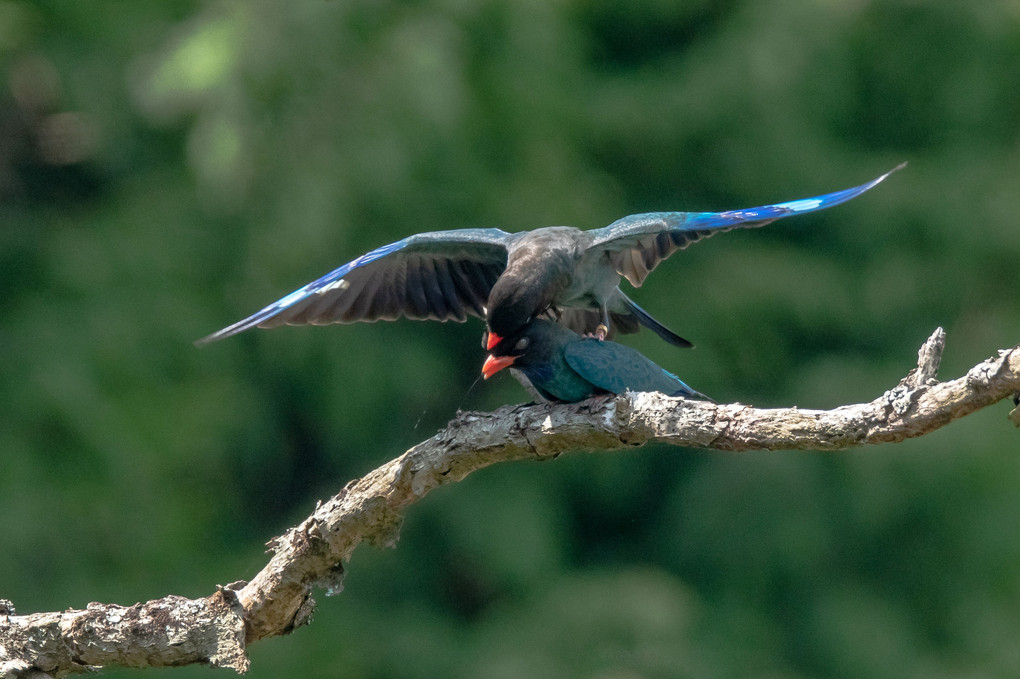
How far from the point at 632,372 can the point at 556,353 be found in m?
0.27

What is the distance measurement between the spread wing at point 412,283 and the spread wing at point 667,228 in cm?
45

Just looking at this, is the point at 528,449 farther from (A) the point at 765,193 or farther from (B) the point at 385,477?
(A) the point at 765,193

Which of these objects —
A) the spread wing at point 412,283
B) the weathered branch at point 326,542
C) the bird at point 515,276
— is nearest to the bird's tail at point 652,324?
the bird at point 515,276

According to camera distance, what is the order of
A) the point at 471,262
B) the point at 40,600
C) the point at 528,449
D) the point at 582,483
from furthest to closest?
the point at 582,483
the point at 40,600
the point at 471,262
the point at 528,449

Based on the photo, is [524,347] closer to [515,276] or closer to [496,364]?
[496,364]

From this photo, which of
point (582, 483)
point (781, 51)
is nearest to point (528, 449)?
point (582, 483)

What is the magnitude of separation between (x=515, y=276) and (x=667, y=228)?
1.85ft

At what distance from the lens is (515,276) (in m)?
4.29

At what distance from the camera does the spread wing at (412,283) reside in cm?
475

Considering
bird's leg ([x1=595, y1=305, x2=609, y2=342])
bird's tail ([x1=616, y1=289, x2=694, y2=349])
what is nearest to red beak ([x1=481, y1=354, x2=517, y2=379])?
bird's leg ([x1=595, y1=305, x2=609, y2=342])

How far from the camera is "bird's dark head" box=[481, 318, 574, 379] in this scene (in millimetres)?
4059

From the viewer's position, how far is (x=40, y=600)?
755cm

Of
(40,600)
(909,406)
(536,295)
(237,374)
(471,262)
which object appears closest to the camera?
(909,406)

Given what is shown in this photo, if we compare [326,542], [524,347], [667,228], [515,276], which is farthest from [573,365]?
[326,542]
